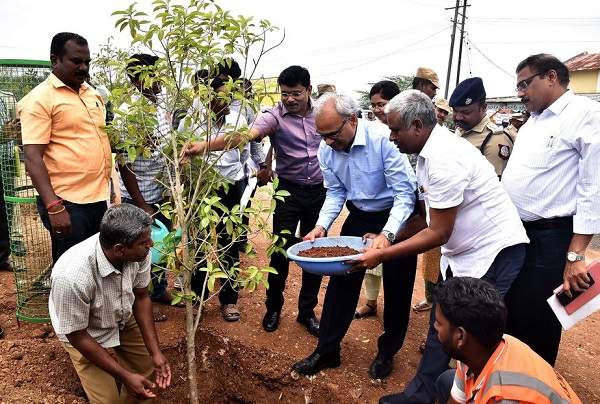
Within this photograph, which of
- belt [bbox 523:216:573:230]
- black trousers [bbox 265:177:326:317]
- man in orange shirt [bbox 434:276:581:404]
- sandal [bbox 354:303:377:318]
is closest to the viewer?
man in orange shirt [bbox 434:276:581:404]

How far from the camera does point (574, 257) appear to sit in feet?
7.64

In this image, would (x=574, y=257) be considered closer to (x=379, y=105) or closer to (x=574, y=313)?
(x=574, y=313)

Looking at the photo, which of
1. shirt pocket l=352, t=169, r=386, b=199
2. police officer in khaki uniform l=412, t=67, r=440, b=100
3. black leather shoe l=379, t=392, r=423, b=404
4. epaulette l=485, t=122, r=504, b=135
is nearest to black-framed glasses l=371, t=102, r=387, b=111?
police officer in khaki uniform l=412, t=67, r=440, b=100

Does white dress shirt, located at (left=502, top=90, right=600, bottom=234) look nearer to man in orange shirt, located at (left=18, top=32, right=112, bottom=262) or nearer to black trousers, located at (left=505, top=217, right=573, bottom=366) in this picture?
black trousers, located at (left=505, top=217, right=573, bottom=366)

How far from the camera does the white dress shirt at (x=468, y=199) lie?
7.16 ft

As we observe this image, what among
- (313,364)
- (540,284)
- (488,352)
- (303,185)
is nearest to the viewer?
(488,352)

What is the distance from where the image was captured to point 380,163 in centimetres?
297

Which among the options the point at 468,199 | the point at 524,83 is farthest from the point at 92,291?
the point at 524,83

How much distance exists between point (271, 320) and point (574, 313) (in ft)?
7.28

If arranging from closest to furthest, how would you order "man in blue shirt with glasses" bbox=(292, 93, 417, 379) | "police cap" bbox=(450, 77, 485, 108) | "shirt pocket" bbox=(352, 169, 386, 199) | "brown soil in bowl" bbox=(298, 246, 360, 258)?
1. "brown soil in bowl" bbox=(298, 246, 360, 258)
2. "man in blue shirt with glasses" bbox=(292, 93, 417, 379)
3. "shirt pocket" bbox=(352, 169, 386, 199)
4. "police cap" bbox=(450, 77, 485, 108)

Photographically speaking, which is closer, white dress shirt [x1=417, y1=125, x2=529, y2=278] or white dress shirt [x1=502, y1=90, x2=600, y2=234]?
white dress shirt [x1=417, y1=125, x2=529, y2=278]

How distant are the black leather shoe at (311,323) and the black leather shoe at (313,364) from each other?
44cm

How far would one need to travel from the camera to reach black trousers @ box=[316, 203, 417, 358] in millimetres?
3068

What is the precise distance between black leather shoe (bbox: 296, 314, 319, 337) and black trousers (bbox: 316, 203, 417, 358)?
0.46 m
